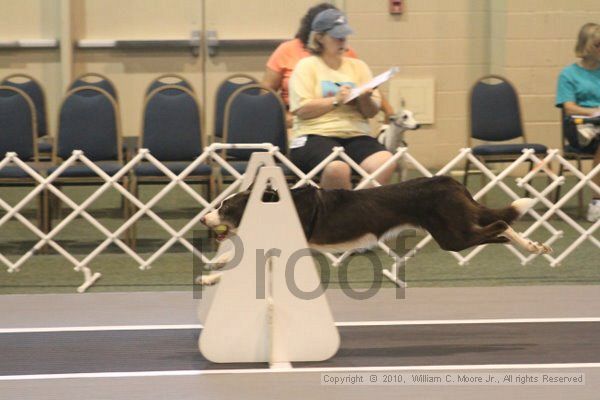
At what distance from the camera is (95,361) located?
154 inches

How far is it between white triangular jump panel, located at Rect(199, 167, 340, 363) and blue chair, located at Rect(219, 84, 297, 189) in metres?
2.28

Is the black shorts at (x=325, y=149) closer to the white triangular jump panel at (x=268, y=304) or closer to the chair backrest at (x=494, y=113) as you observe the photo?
the chair backrest at (x=494, y=113)

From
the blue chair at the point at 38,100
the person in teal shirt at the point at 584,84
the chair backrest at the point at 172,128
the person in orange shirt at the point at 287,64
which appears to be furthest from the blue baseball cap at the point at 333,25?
the blue chair at the point at 38,100

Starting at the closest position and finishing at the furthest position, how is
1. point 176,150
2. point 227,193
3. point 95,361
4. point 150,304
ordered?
1. point 95,361
2. point 150,304
3. point 227,193
4. point 176,150

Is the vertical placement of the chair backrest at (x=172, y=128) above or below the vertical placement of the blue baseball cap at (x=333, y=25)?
below

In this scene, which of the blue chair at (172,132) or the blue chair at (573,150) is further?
the blue chair at (573,150)

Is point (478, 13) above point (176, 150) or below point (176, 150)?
above

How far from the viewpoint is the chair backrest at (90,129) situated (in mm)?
6086

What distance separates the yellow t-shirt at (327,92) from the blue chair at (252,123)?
0.24 metres

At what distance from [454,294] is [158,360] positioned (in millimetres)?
1730

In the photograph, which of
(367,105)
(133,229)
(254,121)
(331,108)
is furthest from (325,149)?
(133,229)

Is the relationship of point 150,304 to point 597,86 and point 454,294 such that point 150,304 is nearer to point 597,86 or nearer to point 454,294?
point 454,294

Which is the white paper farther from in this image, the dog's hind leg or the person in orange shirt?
the dog's hind leg

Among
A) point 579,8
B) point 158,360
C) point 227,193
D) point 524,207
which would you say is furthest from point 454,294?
point 579,8
